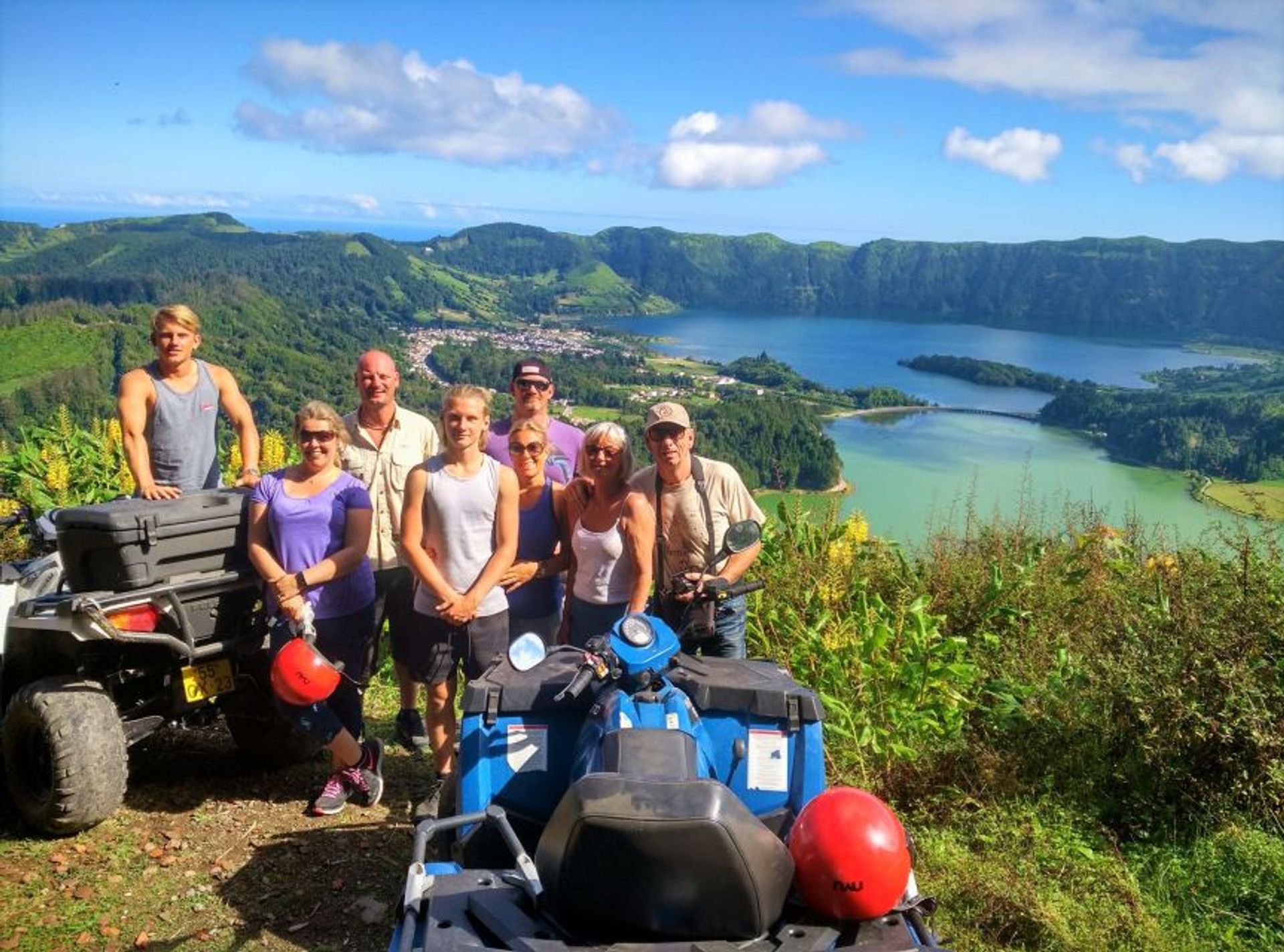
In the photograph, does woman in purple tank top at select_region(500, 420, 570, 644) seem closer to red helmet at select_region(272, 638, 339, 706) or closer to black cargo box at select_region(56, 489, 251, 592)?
red helmet at select_region(272, 638, 339, 706)

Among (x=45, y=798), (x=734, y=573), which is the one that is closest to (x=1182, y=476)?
(x=734, y=573)

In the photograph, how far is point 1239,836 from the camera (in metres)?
3.74

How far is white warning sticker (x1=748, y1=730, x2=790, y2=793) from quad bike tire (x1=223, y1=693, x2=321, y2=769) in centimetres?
254

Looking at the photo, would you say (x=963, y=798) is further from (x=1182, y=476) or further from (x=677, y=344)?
(x=677, y=344)

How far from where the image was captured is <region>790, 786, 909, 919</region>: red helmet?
2055mm

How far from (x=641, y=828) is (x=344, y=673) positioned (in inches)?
104

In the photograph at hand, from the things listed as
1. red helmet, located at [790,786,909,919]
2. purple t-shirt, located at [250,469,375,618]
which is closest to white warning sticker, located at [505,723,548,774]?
red helmet, located at [790,786,909,919]

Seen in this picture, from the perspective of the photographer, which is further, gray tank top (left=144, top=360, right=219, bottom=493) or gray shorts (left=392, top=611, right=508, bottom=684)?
gray tank top (left=144, top=360, right=219, bottom=493)

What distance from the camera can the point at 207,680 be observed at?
161 inches

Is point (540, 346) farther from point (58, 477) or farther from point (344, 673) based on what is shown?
point (344, 673)

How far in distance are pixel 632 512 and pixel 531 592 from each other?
2.76 ft

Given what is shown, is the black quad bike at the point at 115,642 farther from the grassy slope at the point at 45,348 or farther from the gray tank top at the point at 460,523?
the grassy slope at the point at 45,348

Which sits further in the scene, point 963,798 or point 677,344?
point 677,344

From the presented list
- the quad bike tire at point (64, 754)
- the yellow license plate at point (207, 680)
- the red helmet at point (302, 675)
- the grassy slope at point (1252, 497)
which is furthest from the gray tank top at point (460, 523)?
the grassy slope at point (1252, 497)
